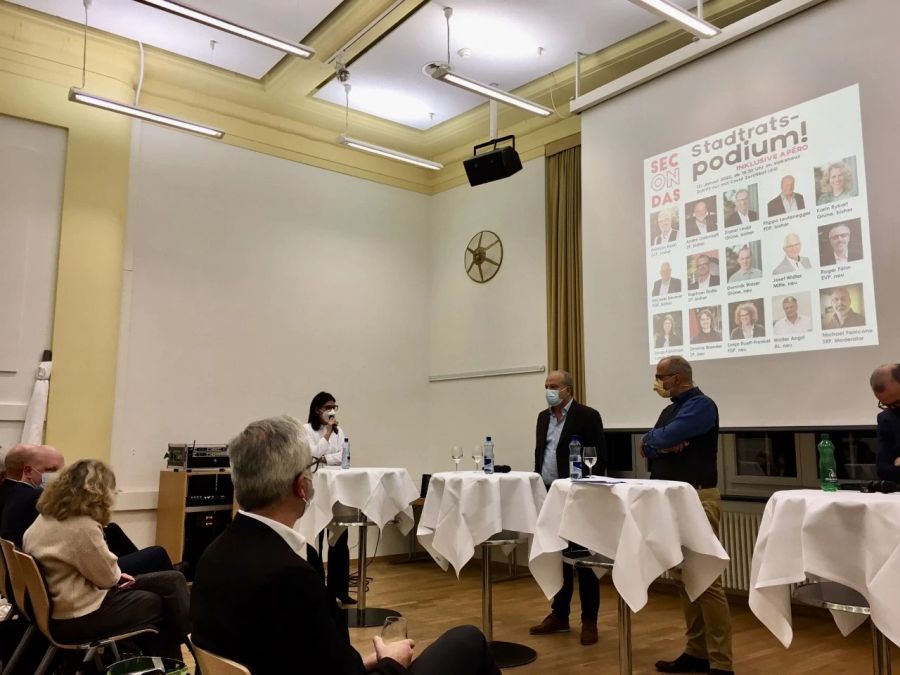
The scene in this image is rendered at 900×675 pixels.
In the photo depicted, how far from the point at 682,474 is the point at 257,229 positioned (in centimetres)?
482

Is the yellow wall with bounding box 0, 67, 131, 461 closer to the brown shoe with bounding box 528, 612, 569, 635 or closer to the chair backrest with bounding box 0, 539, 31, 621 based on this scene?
the chair backrest with bounding box 0, 539, 31, 621

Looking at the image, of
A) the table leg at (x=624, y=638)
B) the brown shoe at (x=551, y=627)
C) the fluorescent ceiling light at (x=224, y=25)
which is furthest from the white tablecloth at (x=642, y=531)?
the fluorescent ceiling light at (x=224, y=25)

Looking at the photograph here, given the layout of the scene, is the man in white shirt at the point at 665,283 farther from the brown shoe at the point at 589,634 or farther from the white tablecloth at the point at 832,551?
the white tablecloth at the point at 832,551

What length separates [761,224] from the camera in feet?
14.9

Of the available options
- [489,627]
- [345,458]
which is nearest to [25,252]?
[345,458]

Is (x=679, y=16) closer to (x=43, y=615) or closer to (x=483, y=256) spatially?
(x=483, y=256)

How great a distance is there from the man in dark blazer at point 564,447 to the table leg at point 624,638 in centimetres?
124

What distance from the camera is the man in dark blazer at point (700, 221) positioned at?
4.84 meters

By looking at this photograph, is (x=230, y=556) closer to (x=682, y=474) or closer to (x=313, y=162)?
(x=682, y=474)

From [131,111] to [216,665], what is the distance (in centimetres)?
493

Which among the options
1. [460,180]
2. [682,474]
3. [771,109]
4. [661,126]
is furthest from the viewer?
[460,180]

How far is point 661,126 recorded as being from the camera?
5.24m

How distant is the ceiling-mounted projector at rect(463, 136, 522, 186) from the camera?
19.0 feet

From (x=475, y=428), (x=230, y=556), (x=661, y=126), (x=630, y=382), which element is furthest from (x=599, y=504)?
(x=475, y=428)
